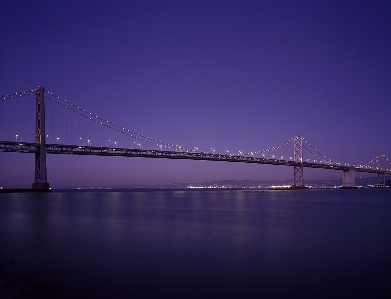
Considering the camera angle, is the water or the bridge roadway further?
the bridge roadway

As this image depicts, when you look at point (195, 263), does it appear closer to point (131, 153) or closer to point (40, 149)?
point (40, 149)

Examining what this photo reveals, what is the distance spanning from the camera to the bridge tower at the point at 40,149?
37.9 m

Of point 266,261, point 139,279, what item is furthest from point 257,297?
point 266,261

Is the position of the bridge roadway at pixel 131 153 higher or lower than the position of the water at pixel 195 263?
higher

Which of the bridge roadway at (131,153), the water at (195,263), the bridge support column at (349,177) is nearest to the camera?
the water at (195,263)

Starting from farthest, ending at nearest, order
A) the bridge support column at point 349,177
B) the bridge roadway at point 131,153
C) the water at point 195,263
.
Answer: the bridge support column at point 349,177 → the bridge roadway at point 131,153 → the water at point 195,263

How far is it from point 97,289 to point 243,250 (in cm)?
431

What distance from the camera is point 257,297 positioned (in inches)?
218

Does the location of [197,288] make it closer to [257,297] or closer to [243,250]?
[257,297]

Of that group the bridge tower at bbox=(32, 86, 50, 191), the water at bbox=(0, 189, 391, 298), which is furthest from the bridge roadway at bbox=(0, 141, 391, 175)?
the water at bbox=(0, 189, 391, 298)

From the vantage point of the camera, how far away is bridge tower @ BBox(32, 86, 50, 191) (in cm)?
3791

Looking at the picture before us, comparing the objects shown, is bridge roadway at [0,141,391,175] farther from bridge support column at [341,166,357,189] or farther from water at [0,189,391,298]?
water at [0,189,391,298]

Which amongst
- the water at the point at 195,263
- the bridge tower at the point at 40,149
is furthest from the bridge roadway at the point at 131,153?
the water at the point at 195,263

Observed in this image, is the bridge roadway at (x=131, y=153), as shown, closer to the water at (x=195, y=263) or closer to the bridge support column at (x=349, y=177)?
the bridge support column at (x=349, y=177)
